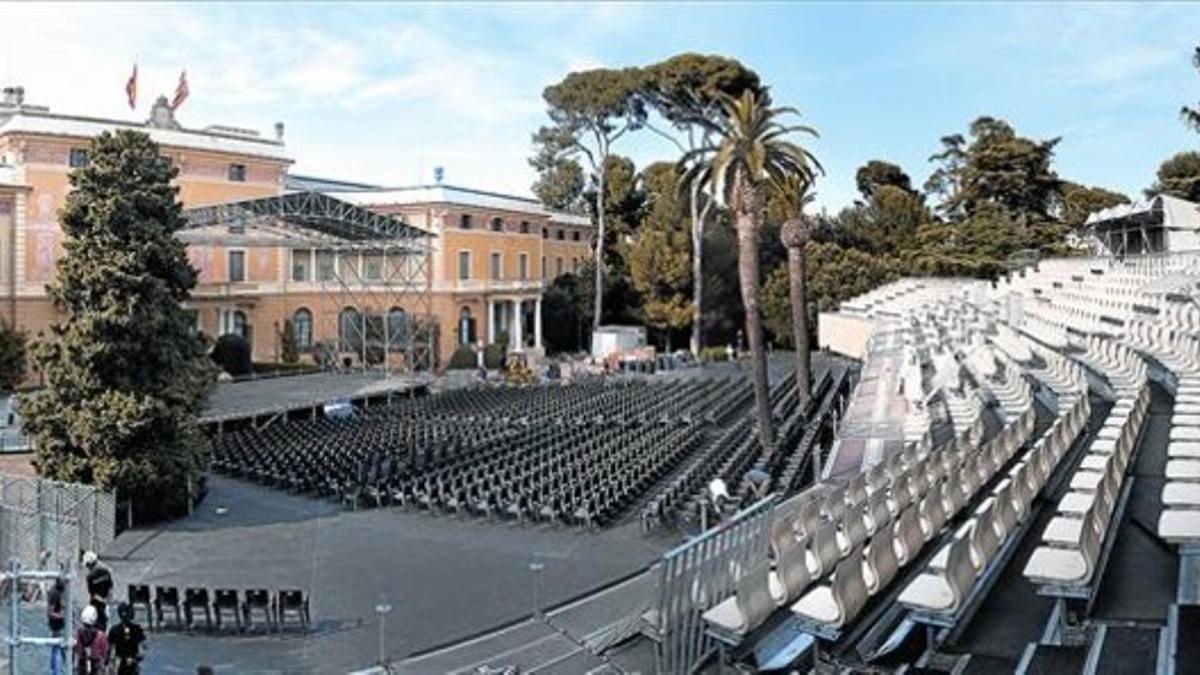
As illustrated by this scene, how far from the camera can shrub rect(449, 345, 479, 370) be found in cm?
5750

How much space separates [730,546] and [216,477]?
20.9m

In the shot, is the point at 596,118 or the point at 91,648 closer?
the point at 91,648

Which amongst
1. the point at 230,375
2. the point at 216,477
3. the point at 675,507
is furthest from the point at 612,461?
the point at 230,375

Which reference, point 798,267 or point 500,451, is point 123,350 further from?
point 798,267

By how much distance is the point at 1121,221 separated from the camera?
49188 mm

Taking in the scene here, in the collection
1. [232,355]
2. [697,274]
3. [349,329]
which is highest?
[697,274]

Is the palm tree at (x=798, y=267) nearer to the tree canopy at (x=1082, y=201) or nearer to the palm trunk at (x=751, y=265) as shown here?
the palm trunk at (x=751, y=265)

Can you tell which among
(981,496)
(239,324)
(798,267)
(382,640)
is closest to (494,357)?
(239,324)

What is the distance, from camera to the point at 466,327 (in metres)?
63.0

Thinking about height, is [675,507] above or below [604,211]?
below

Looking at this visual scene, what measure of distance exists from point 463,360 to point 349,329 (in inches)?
259

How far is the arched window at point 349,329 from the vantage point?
58.2 metres

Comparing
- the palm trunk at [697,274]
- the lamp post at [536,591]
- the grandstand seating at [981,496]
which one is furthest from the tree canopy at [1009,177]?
the lamp post at [536,591]

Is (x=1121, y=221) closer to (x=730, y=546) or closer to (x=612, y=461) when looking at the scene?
(x=612, y=461)
